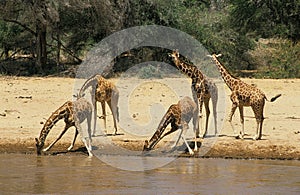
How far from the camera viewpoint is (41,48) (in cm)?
2291

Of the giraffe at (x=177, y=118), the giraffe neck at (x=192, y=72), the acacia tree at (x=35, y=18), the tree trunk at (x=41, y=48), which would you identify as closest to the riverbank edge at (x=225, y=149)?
the giraffe at (x=177, y=118)

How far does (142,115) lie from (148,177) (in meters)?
4.41

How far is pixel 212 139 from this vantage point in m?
12.9

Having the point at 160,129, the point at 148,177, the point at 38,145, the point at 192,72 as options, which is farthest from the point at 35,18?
the point at 148,177

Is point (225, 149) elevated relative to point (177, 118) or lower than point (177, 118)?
lower

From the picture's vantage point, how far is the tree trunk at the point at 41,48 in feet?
73.8

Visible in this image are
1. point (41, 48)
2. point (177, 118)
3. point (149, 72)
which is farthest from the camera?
point (41, 48)

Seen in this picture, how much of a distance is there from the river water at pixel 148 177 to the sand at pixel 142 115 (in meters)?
0.58

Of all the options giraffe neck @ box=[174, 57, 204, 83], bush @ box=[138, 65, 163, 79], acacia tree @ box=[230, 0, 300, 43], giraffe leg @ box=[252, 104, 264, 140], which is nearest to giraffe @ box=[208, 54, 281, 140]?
giraffe leg @ box=[252, 104, 264, 140]

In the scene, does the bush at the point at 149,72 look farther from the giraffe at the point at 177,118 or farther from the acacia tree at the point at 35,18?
the giraffe at the point at 177,118

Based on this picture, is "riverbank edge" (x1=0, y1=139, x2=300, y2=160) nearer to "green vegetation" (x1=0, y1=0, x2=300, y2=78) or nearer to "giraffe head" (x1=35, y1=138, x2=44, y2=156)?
"giraffe head" (x1=35, y1=138, x2=44, y2=156)

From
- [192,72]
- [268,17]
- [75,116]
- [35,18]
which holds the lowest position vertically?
[75,116]

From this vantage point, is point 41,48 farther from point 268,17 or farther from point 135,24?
point 268,17

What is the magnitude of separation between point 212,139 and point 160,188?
316 centimetres
